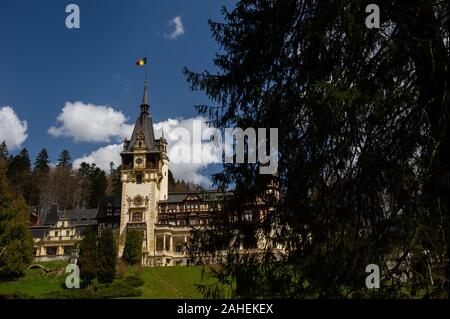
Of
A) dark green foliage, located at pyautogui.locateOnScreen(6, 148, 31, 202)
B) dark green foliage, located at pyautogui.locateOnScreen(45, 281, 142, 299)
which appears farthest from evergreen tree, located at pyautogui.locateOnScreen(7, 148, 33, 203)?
dark green foliage, located at pyautogui.locateOnScreen(45, 281, 142, 299)

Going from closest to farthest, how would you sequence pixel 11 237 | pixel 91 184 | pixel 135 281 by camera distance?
pixel 135 281
pixel 11 237
pixel 91 184

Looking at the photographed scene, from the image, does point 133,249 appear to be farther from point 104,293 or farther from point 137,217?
point 104,293

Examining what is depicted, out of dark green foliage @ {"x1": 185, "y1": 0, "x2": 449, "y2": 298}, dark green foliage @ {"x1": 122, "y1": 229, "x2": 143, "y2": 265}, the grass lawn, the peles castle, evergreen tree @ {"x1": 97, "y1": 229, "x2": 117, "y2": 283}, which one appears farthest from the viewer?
the peles castle

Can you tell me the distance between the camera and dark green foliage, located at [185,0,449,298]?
5883mm

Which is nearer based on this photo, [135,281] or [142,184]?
[135,281]

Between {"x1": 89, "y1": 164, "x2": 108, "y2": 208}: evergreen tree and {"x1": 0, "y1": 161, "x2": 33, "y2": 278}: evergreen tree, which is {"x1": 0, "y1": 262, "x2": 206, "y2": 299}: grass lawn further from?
{"x1": 89, "y1": 164, "x2": 108, "y2": 208}: evergreen tree

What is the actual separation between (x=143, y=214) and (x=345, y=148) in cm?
5520

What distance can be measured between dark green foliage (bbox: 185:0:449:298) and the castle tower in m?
52.0

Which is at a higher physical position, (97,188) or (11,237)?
(97,188)

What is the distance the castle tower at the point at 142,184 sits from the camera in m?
59.0

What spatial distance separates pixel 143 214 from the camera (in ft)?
197

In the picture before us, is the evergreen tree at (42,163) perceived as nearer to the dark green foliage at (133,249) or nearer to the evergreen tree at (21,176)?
the evergreen tree at (21,176)

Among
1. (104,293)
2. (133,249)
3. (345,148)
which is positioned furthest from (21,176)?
(345,148)
